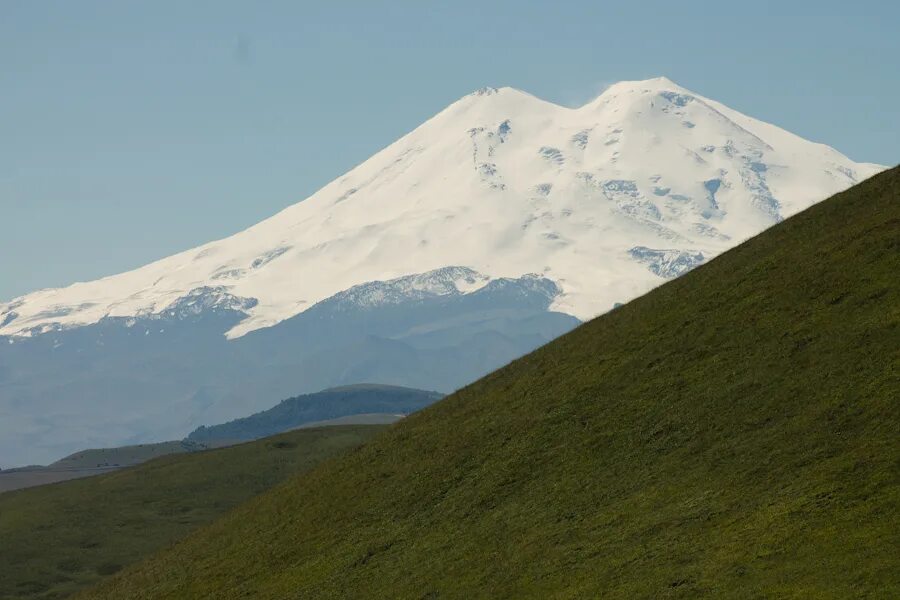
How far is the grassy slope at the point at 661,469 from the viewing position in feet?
118

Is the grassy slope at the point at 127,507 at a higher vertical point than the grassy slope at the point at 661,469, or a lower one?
higher

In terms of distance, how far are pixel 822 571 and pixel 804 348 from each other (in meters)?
14.3

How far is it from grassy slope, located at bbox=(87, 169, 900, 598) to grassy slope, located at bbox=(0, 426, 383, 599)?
10887 mm

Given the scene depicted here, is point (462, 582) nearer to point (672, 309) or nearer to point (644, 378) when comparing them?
point (644, 378)

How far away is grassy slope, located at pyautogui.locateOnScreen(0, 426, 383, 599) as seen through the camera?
76750mm

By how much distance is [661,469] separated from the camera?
1725 inches

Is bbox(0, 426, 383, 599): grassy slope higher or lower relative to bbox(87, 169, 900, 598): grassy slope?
higher

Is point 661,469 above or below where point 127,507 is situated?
below

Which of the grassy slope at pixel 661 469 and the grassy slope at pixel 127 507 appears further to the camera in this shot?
the grassy slope at pixel 127 507

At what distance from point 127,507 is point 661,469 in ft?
183

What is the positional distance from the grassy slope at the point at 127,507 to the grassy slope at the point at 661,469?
35.7 feet

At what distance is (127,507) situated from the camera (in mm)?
89938

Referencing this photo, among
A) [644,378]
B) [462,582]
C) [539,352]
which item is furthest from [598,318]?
[462,582]

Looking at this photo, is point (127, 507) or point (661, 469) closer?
point (661, 469)
